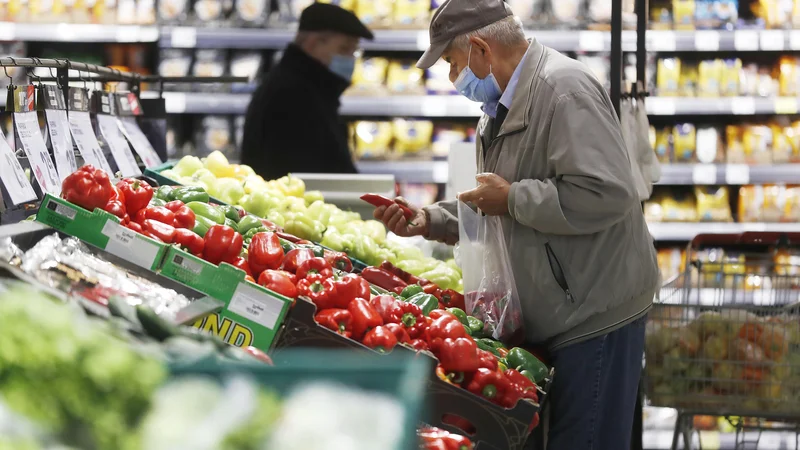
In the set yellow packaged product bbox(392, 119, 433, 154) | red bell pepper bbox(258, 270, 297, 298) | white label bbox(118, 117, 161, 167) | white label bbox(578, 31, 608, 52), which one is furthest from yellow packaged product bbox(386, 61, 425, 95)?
red bell pepper bbox(258, 270, 297, 298)

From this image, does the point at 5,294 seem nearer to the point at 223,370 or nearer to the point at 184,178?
the point at 223,370

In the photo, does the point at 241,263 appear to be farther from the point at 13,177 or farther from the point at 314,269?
the point at 13,177

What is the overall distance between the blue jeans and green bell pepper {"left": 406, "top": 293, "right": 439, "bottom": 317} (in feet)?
1.09

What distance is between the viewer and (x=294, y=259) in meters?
2.23

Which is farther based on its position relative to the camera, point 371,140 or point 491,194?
point 371,140

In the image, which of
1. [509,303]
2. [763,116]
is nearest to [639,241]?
[509,303]

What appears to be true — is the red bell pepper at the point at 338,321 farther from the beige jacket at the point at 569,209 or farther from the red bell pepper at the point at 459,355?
the beige jacket at the point at 569,209

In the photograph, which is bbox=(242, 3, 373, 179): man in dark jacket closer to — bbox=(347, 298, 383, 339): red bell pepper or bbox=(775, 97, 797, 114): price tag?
bbox=(775, 97, 797, 114): price tag

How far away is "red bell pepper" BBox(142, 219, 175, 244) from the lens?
6.86 feet

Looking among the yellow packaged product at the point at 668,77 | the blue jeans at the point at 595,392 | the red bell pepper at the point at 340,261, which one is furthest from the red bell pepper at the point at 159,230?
the yellow packaged product at the point at 668,77

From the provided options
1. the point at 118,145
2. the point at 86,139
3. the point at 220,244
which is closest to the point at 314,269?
the point at 220,244

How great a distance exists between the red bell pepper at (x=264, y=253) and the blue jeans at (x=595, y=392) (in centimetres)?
74

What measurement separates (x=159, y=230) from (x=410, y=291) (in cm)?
68

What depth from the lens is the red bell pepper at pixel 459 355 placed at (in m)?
1.90
